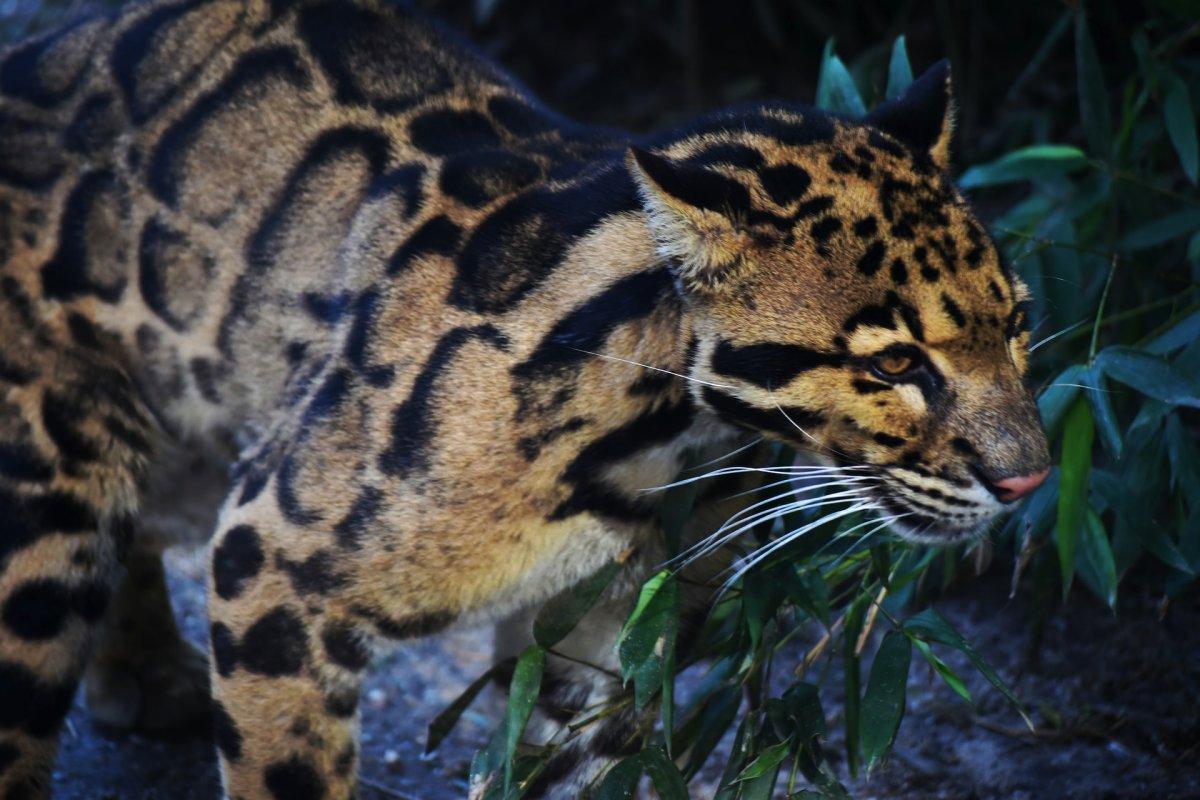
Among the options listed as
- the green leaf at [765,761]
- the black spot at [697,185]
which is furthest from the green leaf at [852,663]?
the black spot at [697,185]

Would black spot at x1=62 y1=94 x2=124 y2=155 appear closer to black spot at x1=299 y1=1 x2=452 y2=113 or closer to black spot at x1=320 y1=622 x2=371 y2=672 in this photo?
black spot at x1=299 y1=1 x2=452 y2=113

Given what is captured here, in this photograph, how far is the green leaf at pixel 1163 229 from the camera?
430 cm

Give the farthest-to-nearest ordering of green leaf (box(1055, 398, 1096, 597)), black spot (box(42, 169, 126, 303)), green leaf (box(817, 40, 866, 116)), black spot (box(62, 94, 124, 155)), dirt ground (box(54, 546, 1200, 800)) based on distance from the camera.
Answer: dirt ground (box(54, 546, 1200, 800)) < green leaf (box(817, 40, 866, 116)) < black spot (box(62, 94, 124, 155)) < black spot (box(42, 169, 126, 303)) < green leaf (box(1055, 398, 1096, 597))

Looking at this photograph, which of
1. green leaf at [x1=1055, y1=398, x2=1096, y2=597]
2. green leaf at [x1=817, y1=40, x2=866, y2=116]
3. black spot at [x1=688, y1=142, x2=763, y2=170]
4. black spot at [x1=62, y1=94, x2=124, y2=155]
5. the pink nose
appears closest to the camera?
the pink nose

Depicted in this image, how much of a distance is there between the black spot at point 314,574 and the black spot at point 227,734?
1.32 ft

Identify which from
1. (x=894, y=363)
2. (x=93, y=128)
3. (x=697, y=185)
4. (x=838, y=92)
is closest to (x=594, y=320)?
(x=697, y=185)

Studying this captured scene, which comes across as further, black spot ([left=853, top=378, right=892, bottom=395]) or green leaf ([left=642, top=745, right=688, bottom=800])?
green leaf ([left=642, top=745, right=688, bottom=800])

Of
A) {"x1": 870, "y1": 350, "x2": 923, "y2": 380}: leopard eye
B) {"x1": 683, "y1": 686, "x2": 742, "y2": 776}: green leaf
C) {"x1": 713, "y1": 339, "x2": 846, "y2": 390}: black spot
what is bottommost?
{"x1": 683, "y1": 686, "x2": 742, "y2": 776}: green leaf

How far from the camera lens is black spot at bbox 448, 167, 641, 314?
327 cm

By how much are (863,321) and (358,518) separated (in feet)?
4.03

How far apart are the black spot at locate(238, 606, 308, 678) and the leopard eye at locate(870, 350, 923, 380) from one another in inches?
57.6

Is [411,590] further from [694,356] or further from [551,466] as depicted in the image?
[694,356]

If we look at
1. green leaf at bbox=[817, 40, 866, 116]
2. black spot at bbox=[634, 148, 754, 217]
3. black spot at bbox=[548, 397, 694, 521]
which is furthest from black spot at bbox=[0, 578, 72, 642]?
green leaf at bbox=[817, 40, 866, 116]

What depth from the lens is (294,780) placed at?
11.4 feet
